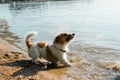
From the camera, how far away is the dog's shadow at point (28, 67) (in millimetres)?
7732

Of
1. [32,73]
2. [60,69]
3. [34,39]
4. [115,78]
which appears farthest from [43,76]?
[34,39]

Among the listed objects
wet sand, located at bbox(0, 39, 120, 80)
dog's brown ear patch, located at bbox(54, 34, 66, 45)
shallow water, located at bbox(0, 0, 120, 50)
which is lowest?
shallow water, located at bbox(0, 0, 120, 50)

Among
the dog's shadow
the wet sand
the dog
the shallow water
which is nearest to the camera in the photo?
the wet sand

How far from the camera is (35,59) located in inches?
351

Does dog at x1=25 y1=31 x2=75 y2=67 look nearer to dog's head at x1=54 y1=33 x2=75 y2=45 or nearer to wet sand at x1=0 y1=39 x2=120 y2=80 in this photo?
dog's head at x1=54 y1=33 x2=75 y2=45

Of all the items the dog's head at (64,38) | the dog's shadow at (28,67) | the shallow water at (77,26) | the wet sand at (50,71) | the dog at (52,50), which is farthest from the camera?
the shallow water at (77,26)

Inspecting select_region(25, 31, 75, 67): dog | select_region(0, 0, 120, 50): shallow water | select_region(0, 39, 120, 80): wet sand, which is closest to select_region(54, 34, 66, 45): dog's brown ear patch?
select_region(25, 31, 75, 67): dog

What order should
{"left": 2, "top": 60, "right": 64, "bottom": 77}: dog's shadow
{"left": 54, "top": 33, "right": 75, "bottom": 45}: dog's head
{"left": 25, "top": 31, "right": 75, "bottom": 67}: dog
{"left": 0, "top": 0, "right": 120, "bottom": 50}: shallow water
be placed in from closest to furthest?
1. {"left": 2, "top": 60, "right": 64, "bottom": 77}: dog's shadow
2. {"left": 54, "top": 33, "right": 75, "bottom": 45}: dog's head
3. {"left": 25, "top": 31, "right": 75, "bottom": 67}: dog
4. {"left": 0, "top": 0, "right": 120, "bottom": 50}: shallow water

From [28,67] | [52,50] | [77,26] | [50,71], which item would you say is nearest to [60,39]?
[52,50]

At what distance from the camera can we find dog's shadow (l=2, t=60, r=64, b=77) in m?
7.73

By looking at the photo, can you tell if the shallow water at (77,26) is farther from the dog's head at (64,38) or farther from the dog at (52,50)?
the dog's head at (64,38)

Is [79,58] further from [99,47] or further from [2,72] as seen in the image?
[2,72]

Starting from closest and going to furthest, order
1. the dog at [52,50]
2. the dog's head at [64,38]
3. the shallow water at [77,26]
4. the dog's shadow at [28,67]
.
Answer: the dog's shadow at [28,67]
the dog's head at [64,38]
the dog at [52,50]
the shallow water at [77,26]

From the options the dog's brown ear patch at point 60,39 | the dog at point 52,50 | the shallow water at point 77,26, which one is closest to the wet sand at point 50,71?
the dog at point 52,50
